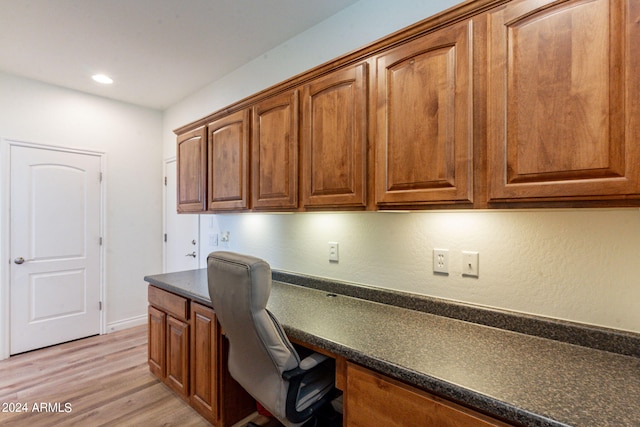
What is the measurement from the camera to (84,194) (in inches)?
132

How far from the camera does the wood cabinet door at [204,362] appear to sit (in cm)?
185

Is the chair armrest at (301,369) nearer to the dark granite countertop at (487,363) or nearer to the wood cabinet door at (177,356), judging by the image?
the dark granite countertop at (487,363)

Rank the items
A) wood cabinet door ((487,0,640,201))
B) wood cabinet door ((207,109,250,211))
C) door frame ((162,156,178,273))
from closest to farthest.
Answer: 1. wood cabinet door ((487,0,640,201))
2. wood cabinet door ((207,109,250,211))
3. door frame ((162,156,178,273))

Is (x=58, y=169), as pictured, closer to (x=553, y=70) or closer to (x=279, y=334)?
(x=279, y=334)

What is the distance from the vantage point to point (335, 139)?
157 centimetres

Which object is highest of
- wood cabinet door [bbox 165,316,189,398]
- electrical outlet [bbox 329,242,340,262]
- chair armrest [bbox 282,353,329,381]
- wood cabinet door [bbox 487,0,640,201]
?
wood cabinet door [bbox 487,0,640,201]

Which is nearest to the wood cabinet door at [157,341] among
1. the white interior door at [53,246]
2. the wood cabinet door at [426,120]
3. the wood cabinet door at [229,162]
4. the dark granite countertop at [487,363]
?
the wood cabinet door at [229,162]

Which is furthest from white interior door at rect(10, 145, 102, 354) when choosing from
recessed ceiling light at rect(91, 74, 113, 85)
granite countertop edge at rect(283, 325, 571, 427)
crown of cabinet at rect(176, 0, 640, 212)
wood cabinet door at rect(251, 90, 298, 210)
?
granite countertop edge at rect(283, 325, 571, 427)

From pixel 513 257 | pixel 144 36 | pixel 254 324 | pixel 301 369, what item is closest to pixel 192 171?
pixel 144 36

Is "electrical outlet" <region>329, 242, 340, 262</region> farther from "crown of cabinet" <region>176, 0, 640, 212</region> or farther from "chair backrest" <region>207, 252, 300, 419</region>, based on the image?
"chair backrest" <region>207, 252, 300, 419</region>

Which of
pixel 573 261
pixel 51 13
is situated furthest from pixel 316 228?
pixel 51 13

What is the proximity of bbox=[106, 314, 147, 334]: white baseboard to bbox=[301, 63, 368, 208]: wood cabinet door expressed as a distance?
10.6 ft

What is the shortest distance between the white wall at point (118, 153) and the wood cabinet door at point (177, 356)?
183 cm

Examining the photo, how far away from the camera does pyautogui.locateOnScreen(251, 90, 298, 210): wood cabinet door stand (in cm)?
177
